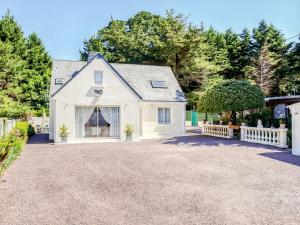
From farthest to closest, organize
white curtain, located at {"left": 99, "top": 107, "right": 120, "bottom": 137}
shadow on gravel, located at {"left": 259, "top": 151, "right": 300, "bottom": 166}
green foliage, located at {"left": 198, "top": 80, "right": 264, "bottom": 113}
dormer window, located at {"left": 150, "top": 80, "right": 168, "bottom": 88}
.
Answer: dormer window, located at {"left": 150, "top": 80, "right": 168, "bottom": 88}, green foliage, located at {"left": 198, "top": 80, "right": 264, "bottom": 113}, white curtain, located at {"left": 99, "top": 107, "right": 120, "bottom": 137}, shadow on gravel, located at {"left": 259, "top": 151, "right": 300, "bottom": 166}

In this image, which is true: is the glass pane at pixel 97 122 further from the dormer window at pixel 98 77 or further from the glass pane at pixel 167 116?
the glass pane at pixel 167 116

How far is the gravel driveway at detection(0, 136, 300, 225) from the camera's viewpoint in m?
5.23

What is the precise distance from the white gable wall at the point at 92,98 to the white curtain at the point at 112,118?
1.19 feet

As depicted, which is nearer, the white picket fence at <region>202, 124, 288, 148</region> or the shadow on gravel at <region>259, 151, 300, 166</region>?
the shadow on gravel at <region>259, 151, 300, 166</region>

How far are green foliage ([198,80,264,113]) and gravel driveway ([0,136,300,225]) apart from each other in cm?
750

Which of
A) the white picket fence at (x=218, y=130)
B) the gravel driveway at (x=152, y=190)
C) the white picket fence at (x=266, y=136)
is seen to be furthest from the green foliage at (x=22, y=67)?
the white picket fence at (x=266, y=136)

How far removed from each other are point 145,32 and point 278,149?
34.8 m

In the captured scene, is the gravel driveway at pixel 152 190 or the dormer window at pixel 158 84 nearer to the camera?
the gravel driveway at pixel 152 190

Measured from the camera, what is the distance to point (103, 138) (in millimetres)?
18719

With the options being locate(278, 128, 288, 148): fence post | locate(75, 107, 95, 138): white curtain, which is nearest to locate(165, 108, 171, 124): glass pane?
locate(75, 107, 95, 138): white curtain

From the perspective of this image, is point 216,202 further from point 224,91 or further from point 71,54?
point 71,54

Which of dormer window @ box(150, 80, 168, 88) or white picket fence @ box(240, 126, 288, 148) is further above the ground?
dormer window @ box(150, 80, 168, 88)

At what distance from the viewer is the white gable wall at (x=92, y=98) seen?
1775cm

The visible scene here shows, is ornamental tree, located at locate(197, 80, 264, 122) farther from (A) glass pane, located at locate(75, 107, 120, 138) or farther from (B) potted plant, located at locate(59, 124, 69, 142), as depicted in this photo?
(B) potted plant, located at locate(59, 124, 69, 142)
